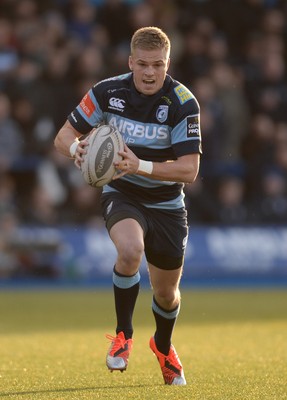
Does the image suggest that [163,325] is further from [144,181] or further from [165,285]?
[144,181]

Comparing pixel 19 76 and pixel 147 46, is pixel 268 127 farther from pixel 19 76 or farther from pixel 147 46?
pixel 147 46

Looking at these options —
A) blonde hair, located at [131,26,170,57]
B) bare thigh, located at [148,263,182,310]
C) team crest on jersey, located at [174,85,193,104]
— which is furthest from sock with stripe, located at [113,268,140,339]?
blonde hair, located at [131,26,170,57]

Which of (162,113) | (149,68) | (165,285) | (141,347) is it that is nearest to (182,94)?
(162,113)

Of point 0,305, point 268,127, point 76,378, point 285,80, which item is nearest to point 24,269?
point 0,305

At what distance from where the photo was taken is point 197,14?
19328mm

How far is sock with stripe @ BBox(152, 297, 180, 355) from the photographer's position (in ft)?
23.8

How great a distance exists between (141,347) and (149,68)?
3.20 meters

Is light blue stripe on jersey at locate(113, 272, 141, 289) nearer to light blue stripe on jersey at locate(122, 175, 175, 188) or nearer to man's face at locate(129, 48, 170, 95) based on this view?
light blue stripe on jersey at locate(122, 175, 175, 188)

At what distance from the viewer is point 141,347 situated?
938 cm

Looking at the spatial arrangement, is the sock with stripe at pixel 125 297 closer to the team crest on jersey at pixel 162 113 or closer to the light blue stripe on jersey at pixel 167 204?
the light blue stripe on jersey at pixel 167 204

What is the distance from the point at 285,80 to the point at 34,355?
1141cm

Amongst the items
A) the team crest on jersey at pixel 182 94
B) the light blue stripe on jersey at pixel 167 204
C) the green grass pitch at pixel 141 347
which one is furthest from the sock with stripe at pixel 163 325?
the team crest on jersey at pixel 182 94

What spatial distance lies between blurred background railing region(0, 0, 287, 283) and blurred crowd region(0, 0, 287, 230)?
0.02 m

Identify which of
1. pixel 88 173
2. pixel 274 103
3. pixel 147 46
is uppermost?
pixel 147 46
